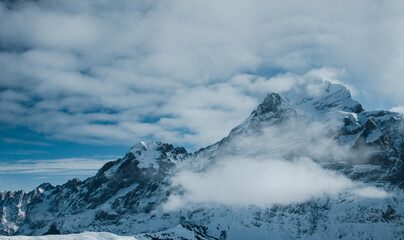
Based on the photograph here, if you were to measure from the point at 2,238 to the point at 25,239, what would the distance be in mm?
12273

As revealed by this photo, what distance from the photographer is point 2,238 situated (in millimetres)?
186750

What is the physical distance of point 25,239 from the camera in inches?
7667
